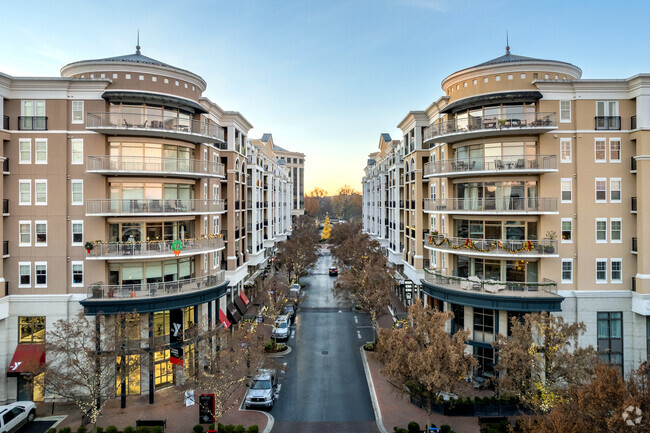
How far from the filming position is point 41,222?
2594 centimetres

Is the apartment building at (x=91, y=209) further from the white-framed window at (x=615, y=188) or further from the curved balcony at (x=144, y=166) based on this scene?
the white-framed window at (x=615, y=188)

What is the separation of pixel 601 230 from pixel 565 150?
230 inches

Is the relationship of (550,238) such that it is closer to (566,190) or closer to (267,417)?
(566,190)

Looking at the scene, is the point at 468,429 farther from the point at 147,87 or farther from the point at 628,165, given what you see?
the point at 147,87

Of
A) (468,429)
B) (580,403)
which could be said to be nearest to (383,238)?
(468,429)

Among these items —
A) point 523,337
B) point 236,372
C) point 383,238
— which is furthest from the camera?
point 383,238

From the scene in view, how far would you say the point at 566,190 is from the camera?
27109 millimetres

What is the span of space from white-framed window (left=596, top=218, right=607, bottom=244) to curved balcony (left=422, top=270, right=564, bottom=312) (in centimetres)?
448

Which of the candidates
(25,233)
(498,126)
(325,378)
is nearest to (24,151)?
(25,233)

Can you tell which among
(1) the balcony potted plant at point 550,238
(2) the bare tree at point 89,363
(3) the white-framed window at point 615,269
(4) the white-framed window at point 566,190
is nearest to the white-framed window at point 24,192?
(2) the bare tree at point 89,363

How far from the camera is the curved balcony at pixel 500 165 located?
87.4 feet

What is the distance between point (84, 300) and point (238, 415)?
464 inches

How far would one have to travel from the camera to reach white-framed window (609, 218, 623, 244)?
26.8 m

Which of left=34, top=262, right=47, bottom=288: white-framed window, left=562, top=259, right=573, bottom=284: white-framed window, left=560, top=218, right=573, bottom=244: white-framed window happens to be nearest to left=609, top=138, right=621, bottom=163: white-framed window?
left=560, top=218, right=573, bottom=244: white-framed window
